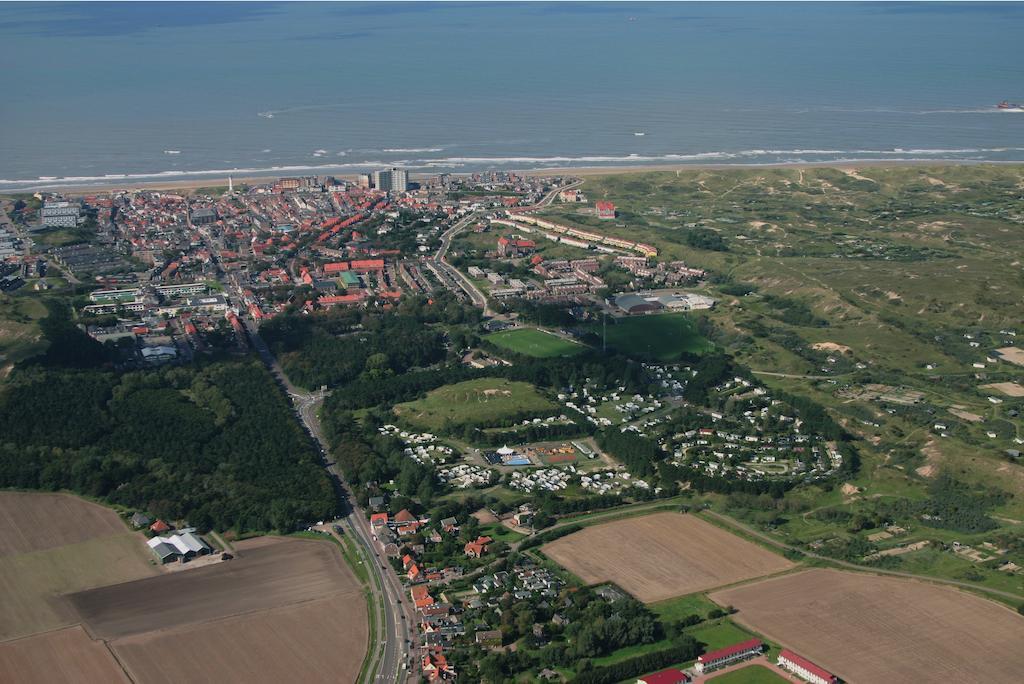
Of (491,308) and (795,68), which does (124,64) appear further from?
Answer: (491,308)

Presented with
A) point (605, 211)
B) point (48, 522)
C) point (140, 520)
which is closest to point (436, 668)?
point (140, 520)

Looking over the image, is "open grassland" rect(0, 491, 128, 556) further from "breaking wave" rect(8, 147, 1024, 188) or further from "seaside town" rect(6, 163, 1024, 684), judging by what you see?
"breaking wave" rect(8, 147, 1024, 188)

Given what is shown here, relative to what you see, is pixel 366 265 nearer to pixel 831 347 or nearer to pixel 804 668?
pixel 831 347

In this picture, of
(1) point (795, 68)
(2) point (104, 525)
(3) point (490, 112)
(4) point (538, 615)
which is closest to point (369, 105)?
(3) point (490, 112)

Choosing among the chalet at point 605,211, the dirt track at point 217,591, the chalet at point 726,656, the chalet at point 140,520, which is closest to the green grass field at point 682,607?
the chalet at point 726,656

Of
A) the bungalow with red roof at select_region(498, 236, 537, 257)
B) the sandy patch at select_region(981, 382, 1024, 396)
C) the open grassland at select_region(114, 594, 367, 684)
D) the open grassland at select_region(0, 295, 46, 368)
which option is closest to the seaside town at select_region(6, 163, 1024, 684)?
the bungalow with red roof at select_region(498, 236, 537, 257)

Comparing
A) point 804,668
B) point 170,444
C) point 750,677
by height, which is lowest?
point 750,677
